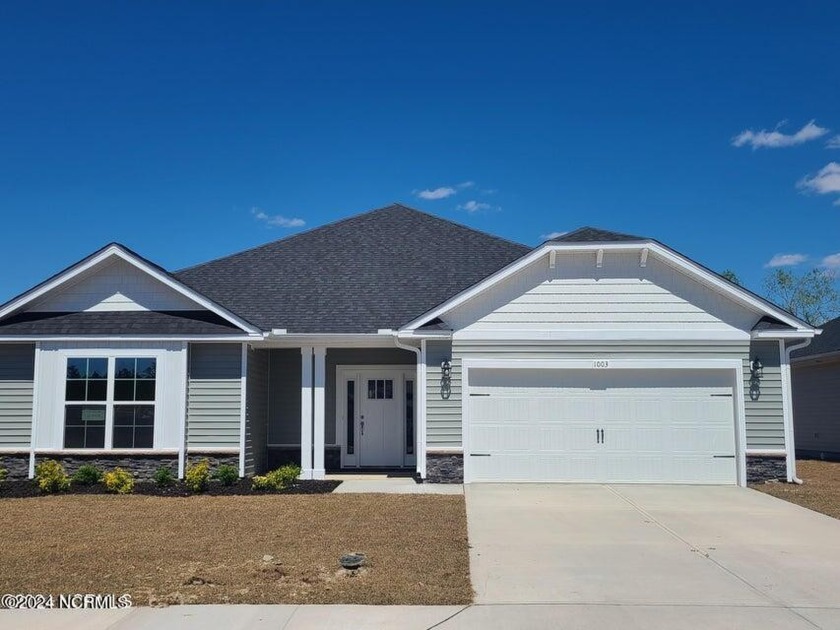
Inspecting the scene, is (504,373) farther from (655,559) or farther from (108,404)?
(108,404)

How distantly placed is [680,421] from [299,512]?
7065 millimetres

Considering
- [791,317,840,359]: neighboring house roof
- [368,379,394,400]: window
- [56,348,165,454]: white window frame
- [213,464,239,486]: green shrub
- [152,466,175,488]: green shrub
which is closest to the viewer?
[152,466,175,488]: green shrub

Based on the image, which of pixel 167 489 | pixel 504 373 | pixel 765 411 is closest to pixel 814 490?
Answer: pixel 765 411

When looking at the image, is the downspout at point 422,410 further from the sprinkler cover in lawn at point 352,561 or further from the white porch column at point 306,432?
the sprinkler cover in lawn at point 352,561

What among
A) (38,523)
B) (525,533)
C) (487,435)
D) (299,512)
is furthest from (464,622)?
(487,435)

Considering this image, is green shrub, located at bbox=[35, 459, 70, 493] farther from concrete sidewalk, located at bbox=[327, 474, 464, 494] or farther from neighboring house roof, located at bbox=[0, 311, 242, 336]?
concrete sidewalk, located at bbox=[327, 474, 464, 494]

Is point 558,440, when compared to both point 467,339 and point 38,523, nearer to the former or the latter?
point 467,339

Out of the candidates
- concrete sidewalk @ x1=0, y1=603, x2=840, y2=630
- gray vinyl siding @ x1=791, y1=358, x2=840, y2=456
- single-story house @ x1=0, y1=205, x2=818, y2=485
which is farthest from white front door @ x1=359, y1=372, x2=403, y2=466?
gray vinyl siding @ x1=791, y1=358, x2=840, y2=456

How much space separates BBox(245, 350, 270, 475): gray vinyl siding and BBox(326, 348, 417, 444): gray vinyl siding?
4.35 feet

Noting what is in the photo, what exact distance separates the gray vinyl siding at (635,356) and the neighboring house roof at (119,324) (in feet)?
13.1

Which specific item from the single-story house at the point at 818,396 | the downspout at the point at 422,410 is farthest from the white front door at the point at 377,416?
the single-story house at the point at 818,396

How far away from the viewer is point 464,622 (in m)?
5.52

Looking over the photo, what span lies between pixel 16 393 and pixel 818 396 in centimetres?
2015

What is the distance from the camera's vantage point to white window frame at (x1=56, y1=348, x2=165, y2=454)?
13.1 m
